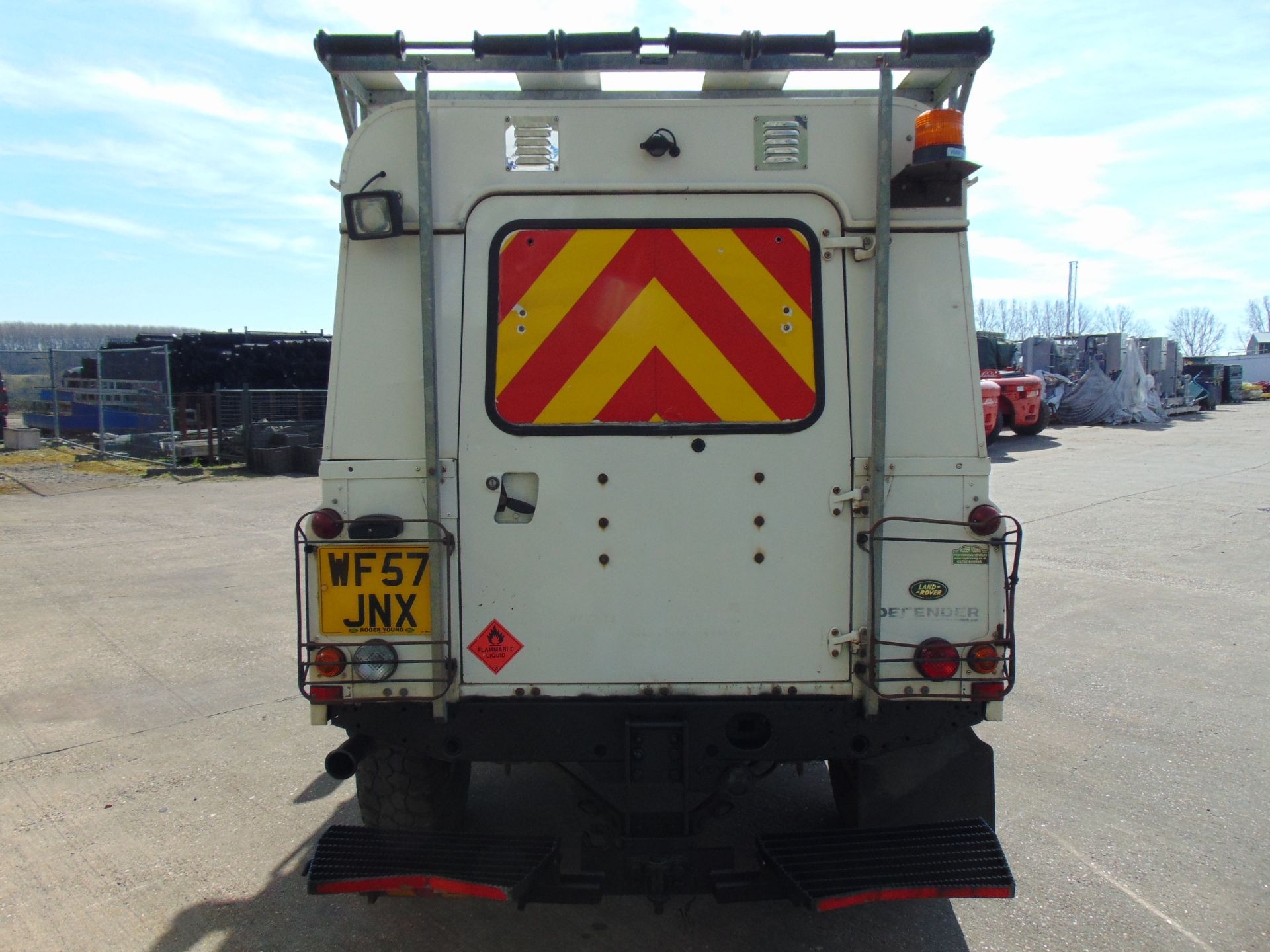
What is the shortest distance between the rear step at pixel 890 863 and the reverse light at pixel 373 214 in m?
2.46

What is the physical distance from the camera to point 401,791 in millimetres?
3533

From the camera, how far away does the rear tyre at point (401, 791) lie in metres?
3.52

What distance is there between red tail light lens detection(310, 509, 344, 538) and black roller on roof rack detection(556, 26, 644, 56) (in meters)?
1.72

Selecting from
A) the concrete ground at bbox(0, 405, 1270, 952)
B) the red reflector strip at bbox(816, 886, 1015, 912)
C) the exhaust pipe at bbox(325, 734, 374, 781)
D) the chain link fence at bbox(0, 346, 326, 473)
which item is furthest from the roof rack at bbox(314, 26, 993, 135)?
the chain link fence at bbox(0, 346, 326, 473)

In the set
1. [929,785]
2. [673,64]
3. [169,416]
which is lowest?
[929,785]

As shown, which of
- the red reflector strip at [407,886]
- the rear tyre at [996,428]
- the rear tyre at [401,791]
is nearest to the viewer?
the red reflector strip at [407,886]

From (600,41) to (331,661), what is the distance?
7.40ft

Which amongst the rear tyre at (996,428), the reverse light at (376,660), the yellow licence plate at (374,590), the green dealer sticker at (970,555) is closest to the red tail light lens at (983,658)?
the green dealer sticker at (970,555)

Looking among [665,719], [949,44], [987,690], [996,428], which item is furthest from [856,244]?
[996,428]

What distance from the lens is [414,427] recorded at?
309 cm

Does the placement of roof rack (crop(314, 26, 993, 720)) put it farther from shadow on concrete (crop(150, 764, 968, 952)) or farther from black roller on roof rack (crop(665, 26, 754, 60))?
shadow on concrete (crop(150, 764, 968, 952))

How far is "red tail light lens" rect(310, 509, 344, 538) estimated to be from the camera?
3.01 m

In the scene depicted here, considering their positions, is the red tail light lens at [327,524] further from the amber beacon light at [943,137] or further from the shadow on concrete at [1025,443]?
the shadow on concrete at [1025,443]

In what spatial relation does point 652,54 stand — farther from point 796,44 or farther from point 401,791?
point 401,791
